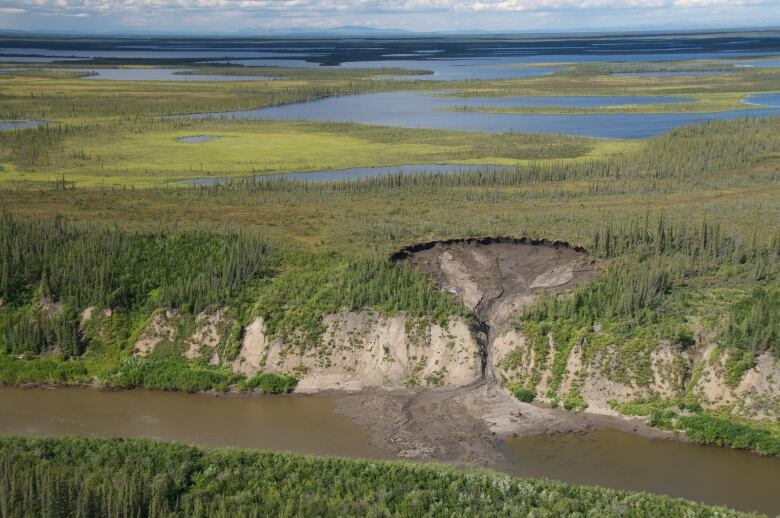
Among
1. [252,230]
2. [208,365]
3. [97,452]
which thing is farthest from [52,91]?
[97,452]

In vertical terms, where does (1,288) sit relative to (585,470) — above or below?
above

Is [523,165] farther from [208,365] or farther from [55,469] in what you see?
[55,469]

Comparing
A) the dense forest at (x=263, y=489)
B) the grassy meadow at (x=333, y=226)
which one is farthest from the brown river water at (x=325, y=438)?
the dense forest at (x=263, y=489)

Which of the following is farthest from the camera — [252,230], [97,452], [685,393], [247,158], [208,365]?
[247,158]

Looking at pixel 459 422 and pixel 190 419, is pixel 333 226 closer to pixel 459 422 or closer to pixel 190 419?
pixel 190 419

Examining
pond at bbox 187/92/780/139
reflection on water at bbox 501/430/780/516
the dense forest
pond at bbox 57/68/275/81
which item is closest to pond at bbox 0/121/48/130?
pond at bbox 187/92/780/139

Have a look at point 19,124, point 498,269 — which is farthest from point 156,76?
point 498,269

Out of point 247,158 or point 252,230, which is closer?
point 252,230
